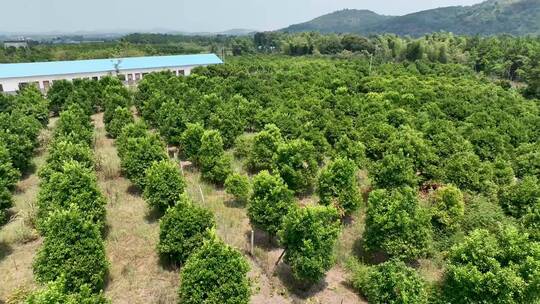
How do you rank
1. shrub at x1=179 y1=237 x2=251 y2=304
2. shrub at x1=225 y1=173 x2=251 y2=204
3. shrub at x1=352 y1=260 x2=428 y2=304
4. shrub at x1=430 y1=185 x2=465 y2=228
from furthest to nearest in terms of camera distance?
1. shrub at x1=225 y1=173 x2=251 y2=204
2. shrub at x1=430 y1=185 x2=465 y2=228
3. shrub at x1=352 y1=260 x2=428 y2=304
4. shrub at x1=179 y1=237 x2=251 y2=304

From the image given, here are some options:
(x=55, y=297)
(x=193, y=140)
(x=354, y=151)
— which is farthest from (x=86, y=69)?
(x=55, y=297)

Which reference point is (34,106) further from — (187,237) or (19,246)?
(187,237)

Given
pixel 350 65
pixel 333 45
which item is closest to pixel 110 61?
pixel 350 65

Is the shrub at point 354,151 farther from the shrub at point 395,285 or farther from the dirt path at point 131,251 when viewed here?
the dirt path at point 131,251

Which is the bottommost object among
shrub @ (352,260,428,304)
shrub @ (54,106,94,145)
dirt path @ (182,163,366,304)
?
dirt path @ (182,163,366,304)

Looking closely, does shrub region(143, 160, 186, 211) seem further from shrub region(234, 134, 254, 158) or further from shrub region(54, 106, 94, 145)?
shrub region(234, 134, 254, 158)

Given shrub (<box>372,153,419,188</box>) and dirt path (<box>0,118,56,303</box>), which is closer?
dirt path (<box>0,118,56,303</box>)

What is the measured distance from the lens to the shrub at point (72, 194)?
1675 centimetres

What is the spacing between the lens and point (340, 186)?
19172 mm

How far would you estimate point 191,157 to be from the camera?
25.3 m

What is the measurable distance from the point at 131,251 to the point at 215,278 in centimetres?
684

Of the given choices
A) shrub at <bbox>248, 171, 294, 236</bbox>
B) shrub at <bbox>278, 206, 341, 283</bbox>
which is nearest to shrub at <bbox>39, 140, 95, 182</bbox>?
shrub at <bbox>248, 171, 294, 236</bbox>

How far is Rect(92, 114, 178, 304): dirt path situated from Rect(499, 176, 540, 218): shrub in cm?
1694

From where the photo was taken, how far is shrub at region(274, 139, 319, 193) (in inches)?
835
